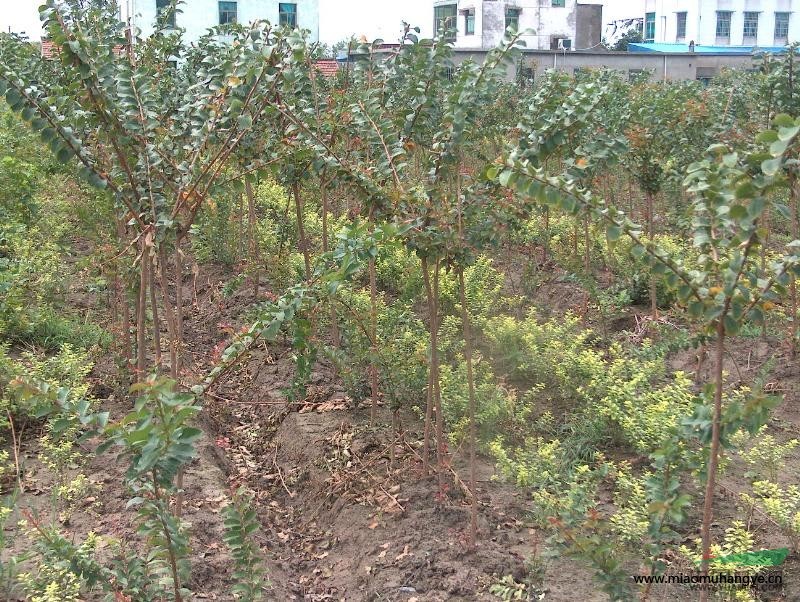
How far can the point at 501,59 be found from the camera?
4.31m

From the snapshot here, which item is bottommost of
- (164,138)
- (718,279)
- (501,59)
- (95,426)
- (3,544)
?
(3,544)

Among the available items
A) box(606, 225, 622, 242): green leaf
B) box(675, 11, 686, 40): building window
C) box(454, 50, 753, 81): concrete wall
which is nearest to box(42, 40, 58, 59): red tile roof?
box(606, 225, 622, 242): green leaf

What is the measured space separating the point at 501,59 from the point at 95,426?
2.65m

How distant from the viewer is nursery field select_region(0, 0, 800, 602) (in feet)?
9.52

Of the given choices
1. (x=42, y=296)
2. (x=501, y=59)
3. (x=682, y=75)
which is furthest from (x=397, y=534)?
(x=682, y=75)

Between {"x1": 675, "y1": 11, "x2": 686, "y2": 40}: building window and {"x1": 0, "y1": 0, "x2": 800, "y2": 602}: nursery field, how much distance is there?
47.0 metres

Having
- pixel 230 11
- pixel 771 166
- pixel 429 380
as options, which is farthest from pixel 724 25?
pixel 771 166

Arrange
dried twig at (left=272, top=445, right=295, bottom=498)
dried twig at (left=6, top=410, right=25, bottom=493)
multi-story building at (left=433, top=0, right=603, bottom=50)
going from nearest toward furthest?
dried twig at (left=6, top=410, right=25, bottom=493) < dried twig at (left=272, top=445, right=295, bottom=498) < multi-story building at (left=433, top=0, right=603, bottom=50)

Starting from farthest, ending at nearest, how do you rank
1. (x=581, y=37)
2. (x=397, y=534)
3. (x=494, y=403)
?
(x=581, y=37)
(x=494, y=403)
(x=397, y=534)

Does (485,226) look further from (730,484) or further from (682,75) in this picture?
(682,75)

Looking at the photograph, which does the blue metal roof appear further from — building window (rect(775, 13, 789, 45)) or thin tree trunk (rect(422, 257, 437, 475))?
thin tree trunk (rect(422, 257, 437, 475))

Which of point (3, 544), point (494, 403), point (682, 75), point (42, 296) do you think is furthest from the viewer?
point (682, 75)

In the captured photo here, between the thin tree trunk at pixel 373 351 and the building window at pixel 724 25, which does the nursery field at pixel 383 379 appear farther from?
the building window at pixel 724 25

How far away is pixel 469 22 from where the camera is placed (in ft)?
154
